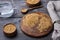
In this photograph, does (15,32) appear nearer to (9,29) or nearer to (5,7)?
(9,29)

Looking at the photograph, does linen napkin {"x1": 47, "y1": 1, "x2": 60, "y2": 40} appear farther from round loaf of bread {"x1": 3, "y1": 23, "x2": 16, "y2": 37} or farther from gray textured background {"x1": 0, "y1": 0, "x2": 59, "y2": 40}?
round loaf of bread {"x1": 3, "y1": 23, "x2": 16, "y2": 37}

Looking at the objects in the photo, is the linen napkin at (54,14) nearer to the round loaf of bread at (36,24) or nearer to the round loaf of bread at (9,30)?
the round loaf of bread at (36,24)

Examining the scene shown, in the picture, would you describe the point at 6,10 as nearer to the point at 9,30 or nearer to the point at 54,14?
the point at 9,30

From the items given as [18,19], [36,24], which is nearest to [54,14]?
[36,24]

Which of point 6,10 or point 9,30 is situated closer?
point 9,30

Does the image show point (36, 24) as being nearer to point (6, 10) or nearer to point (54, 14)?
point (54, 14)

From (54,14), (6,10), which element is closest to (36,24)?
(54,14)

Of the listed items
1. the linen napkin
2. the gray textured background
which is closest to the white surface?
the gray textured background

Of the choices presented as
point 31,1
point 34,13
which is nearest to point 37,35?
point 34,13

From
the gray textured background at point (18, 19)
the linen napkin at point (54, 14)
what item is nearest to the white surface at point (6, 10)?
the gray textured background at point (18, 19)
